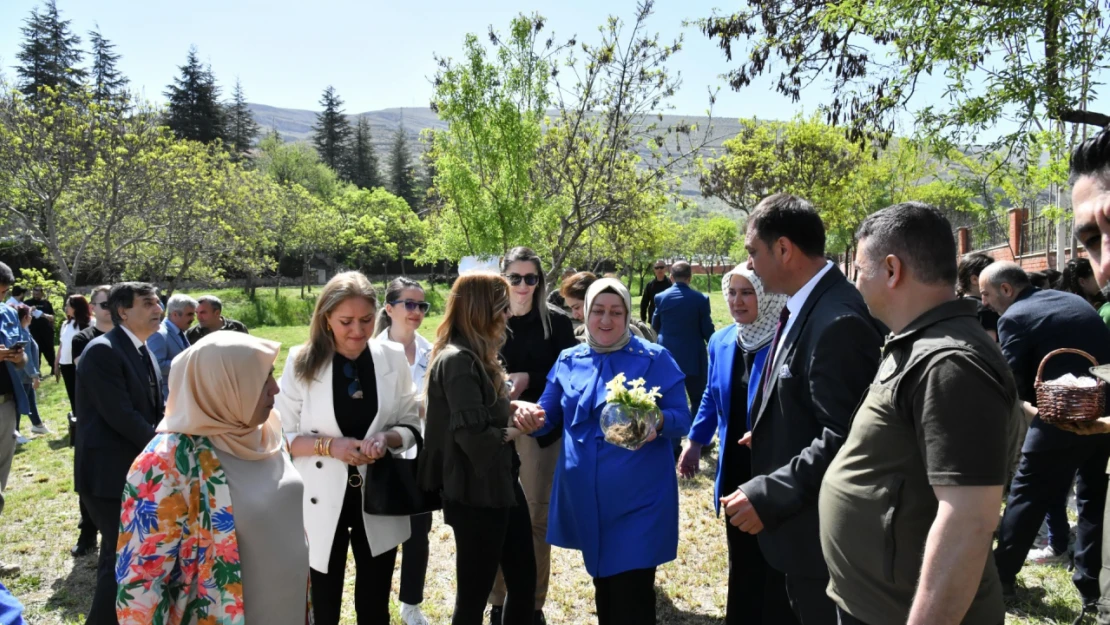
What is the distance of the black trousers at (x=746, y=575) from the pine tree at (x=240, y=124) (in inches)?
2460

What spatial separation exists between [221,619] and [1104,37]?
921 centimetres

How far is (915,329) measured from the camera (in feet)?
6.01

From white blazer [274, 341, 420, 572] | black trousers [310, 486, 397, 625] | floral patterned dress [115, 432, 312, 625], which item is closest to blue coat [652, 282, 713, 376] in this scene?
white blazer [274, 341, 420, 572]

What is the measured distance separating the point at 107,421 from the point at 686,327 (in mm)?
5759

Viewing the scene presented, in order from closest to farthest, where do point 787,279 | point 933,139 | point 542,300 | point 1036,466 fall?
1. point 787,279
2. point 1036,466
3. point 542,300
4. point 933,139

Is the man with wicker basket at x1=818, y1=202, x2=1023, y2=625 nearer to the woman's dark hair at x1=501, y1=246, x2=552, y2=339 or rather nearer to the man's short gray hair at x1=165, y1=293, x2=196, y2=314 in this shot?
the woman's dark hair at x1=501, y1=246, x2=552, y2=339

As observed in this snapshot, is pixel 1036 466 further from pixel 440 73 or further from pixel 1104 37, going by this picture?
pixel 440 73

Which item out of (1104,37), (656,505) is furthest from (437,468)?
(1104,37)

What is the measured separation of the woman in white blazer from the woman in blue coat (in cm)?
85

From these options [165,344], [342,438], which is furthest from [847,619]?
[165,344]

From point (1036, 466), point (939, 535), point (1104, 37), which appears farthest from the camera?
point (1104, 37)

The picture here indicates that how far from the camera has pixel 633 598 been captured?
10.9 feet

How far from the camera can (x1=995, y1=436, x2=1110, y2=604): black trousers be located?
420 centimetres

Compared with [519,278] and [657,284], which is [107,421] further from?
[657,284]
